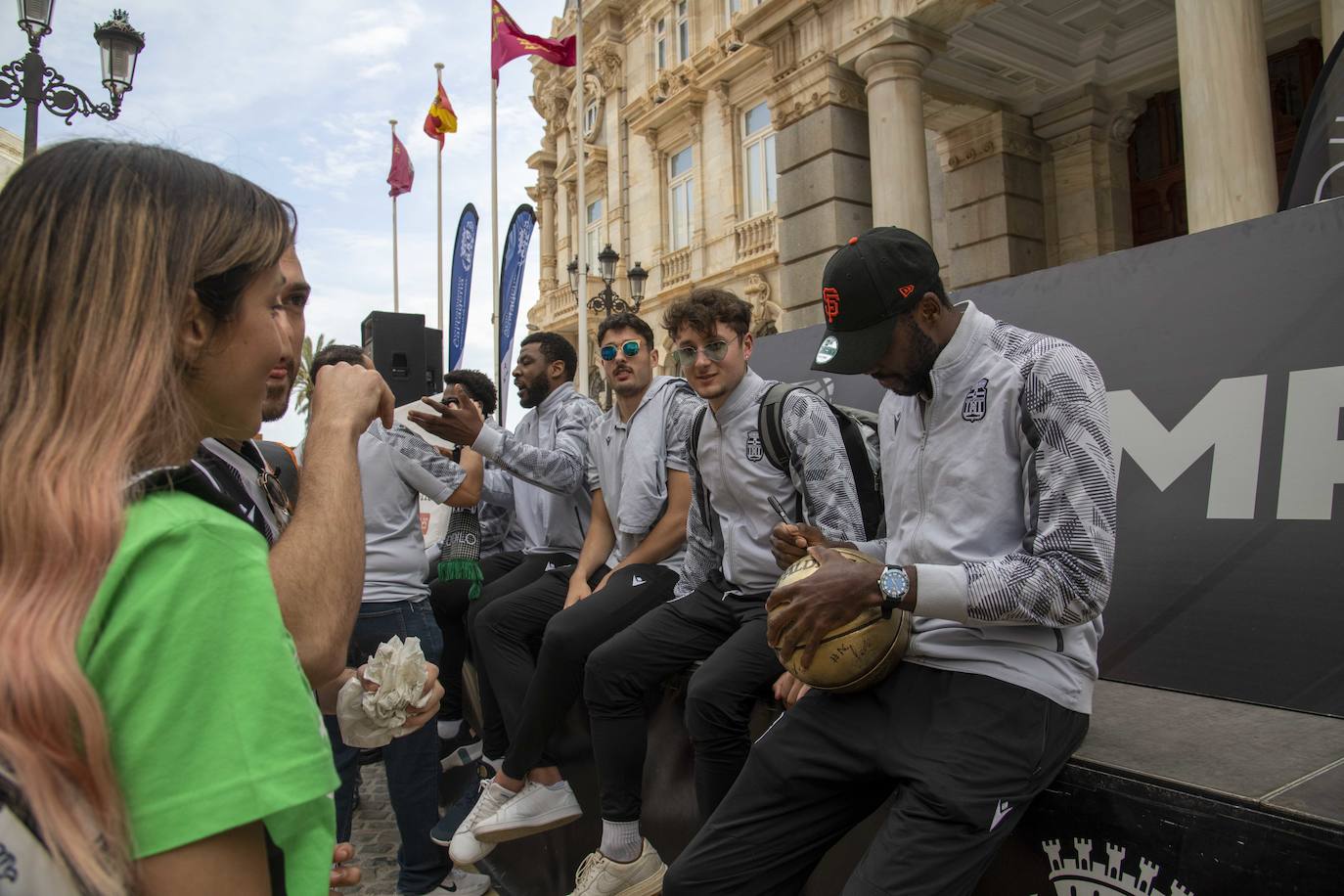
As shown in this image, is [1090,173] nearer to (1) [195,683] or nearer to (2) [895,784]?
(2) [895,784]

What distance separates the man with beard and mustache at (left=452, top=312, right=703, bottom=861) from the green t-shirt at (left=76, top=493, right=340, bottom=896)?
2.79 meters

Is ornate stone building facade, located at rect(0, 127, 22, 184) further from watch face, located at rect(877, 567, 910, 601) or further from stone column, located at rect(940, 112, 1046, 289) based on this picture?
stone column, located at rect(940, 112, 1046, 289)

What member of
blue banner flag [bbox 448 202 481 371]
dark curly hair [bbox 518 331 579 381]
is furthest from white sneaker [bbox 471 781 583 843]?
blue banner flag [bbox 448 202 481 371]

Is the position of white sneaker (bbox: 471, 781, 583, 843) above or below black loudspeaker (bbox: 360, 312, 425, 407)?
below

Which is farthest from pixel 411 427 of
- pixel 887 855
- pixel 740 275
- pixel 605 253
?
pixel 740 275

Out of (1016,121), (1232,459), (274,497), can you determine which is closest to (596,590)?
(274,497)

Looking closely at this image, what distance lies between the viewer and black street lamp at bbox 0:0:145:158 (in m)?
7.64

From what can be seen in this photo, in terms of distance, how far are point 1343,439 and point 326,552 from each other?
2936 millimetres

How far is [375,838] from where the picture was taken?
15.0 ft

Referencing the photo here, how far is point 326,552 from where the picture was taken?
1282 mm

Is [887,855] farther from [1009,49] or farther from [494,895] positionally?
[1009,49]

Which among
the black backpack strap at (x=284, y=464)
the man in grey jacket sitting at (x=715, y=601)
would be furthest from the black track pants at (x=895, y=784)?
the black backpack strap at (x=284, y=464)

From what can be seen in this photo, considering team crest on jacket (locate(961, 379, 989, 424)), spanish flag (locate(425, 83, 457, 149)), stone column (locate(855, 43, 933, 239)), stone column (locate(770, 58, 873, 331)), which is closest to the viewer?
team crest on jacket (locate(961, 379, 989, 424))
